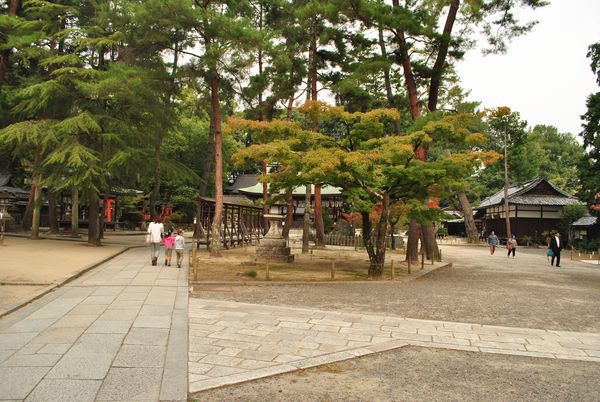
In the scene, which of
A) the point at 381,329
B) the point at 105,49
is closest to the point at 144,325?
the point at 381,329

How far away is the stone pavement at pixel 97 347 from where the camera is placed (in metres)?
4.02

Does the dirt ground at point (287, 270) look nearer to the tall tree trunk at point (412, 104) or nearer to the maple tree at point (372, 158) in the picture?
the tall tree trunk at point (412, 104)

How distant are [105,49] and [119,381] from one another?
77.4 feet

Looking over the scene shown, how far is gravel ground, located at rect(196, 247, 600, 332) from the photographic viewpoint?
8.25 m

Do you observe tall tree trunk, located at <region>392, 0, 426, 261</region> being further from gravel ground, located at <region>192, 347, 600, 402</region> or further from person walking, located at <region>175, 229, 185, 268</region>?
gravel ground, located at <region>192, 347, 600, 402</region>

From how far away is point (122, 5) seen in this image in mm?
19438

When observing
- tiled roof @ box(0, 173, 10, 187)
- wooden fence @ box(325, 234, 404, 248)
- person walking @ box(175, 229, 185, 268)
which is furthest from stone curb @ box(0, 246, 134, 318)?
tiled roof @ box(0, 173, 10, 187)

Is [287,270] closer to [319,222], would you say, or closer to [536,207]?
[319,222]

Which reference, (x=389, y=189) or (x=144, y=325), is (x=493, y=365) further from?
(x=389, y=189)

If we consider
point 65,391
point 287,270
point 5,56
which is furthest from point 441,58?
point 5,56

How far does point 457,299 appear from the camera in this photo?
33.3 ft

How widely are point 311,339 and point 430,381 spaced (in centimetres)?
187

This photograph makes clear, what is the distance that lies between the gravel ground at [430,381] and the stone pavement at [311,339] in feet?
0.68

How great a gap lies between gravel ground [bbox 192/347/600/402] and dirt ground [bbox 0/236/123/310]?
5.55m
